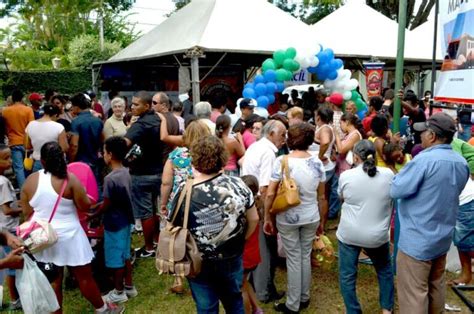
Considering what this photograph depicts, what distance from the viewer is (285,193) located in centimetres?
371

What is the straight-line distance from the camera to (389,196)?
139 inches

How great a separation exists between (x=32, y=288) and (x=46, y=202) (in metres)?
0.62

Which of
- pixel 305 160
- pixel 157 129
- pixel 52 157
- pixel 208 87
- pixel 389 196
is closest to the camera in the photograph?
pixel 52 157

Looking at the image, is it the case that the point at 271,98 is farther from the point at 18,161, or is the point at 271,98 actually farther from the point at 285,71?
the point at 18,161

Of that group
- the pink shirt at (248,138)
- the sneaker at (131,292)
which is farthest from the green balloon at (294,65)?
the sneaker at (131,292)

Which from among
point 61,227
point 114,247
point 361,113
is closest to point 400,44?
point 114,247

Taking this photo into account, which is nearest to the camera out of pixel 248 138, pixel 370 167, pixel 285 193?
pixel 370 167

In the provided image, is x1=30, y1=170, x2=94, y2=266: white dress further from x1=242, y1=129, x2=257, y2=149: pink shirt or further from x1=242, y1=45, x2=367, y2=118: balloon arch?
x1=242, y1=45, x2=367, y2=118: balloon arch

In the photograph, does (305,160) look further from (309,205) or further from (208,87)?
(208,87)

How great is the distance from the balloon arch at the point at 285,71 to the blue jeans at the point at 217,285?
5.01 metres

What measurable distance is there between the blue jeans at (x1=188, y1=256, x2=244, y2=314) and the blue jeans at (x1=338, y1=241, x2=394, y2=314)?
108 cm

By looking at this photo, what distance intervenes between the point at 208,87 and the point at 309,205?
860 centimetres

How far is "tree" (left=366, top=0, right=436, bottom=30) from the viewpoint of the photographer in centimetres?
2080

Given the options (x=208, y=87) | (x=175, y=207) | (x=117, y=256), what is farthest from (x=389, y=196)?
(x=208, y=87)
